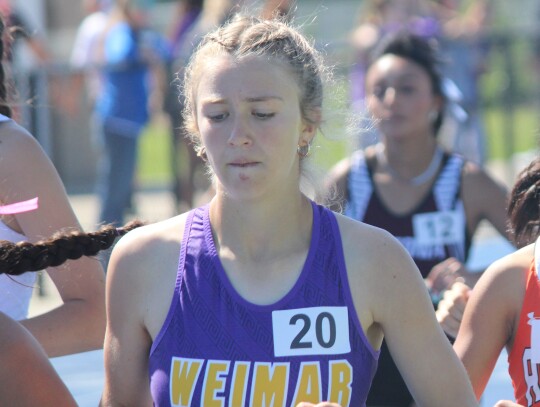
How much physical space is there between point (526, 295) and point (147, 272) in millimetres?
865

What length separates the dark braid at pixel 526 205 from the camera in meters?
3.02

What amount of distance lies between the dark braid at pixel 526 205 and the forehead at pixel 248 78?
81 centimetres

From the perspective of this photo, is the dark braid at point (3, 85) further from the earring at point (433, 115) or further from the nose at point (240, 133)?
the earring at point (433, 115)

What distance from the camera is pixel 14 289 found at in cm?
283

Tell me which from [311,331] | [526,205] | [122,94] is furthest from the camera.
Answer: [122,94]

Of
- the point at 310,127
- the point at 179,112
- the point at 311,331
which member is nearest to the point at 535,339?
the point at 311,331

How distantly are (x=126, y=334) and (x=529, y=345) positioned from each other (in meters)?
0.91

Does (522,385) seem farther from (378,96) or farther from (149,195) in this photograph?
(149,195)

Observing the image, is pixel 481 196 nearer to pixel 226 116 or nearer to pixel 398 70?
pixel 398 70

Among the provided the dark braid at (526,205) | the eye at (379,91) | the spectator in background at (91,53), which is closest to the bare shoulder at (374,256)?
the dark braid at (526,205)

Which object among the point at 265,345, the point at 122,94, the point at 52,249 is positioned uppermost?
the point at 122,94

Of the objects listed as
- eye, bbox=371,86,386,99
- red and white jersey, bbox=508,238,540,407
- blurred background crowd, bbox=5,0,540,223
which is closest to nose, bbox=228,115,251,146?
red and white jersey, bbox=508,238,540,407

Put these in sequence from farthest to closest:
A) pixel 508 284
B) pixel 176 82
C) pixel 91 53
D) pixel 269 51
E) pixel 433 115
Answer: pixel 91 53, pixel 176 82, pixel 433 115, pixel 508 284, pixel 269 51

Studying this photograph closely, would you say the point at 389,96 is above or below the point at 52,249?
above
